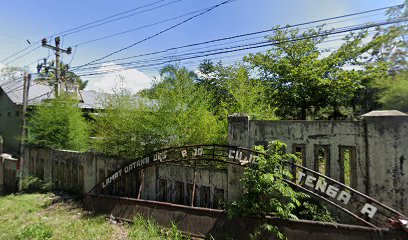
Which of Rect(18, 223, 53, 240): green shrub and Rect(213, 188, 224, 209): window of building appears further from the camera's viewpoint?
Rect(18, 223, 53, 240): green shrub

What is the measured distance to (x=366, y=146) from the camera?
3941mm

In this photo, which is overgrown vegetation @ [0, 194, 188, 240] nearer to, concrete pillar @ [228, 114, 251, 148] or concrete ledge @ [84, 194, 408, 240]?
concrete ledge @ [84, 194, 408, 240]

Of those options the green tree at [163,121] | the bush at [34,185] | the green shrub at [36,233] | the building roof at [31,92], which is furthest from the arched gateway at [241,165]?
the building roof at [31,92]

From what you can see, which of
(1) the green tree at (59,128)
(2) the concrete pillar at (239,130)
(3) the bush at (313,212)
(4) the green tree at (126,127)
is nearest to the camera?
(3) the bush at (313,212)

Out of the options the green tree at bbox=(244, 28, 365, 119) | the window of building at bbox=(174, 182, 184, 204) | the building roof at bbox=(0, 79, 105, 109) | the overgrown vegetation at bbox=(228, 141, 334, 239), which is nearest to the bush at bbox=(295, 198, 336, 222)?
the overgrown vegetation at bbox=(228, 141, 334, 239)

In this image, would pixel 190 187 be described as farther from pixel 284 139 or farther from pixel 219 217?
pixel 284 139

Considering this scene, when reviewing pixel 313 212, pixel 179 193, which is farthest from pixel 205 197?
pixel 313 212

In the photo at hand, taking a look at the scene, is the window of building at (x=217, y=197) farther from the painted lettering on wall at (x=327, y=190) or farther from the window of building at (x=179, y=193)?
the painted lettering on wall at (x=327, y=190)

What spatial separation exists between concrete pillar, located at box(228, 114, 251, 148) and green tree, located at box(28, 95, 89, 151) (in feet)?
24.4

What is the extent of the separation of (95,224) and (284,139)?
4506 millimetres

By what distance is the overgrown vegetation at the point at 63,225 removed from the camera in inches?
202

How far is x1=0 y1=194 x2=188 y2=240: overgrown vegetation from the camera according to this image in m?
5.12

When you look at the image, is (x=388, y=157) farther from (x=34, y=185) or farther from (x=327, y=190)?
(x=34, y=185)

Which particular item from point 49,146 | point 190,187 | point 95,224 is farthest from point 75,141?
point 190,187
